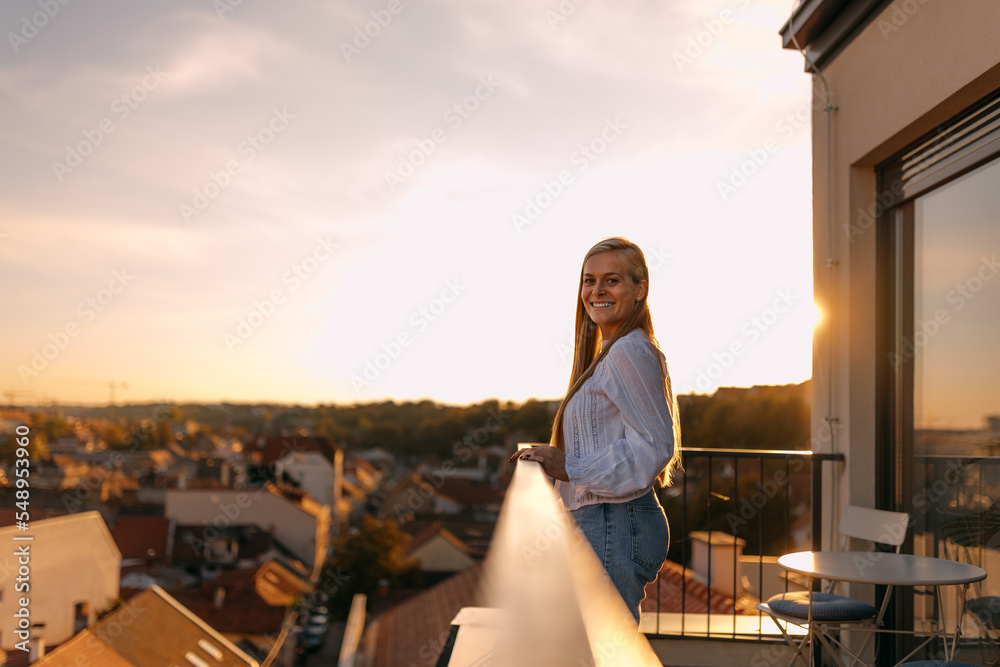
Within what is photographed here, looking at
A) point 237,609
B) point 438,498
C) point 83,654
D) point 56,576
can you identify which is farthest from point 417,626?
point 438,498

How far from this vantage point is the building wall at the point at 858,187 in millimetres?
3078

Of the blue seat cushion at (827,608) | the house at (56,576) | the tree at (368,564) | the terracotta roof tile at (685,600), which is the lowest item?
the tree at (368,564)

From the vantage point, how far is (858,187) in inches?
149

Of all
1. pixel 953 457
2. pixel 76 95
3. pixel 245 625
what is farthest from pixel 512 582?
pixel 245 625

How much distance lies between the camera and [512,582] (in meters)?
0.60

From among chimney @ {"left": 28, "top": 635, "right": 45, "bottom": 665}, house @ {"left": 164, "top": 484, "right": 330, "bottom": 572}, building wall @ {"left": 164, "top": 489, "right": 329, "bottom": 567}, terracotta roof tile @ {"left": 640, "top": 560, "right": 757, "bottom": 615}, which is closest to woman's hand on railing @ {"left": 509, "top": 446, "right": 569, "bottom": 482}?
terracotta roof tile @ {"left": 640, "top": 560, "right": 757, "bottom": 615}

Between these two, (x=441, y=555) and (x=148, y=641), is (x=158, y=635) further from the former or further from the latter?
(x=441, y=555)

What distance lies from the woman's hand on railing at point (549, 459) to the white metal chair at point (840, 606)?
175cm

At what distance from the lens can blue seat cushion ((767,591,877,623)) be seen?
9.06 ft

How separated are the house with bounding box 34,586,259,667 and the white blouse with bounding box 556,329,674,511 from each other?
11.5 meters

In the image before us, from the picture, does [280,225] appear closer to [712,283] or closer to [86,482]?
[86,482]

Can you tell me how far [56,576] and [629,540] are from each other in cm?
1221

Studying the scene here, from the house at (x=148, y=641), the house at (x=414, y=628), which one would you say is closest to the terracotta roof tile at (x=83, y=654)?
the house at (x=148, y=641)

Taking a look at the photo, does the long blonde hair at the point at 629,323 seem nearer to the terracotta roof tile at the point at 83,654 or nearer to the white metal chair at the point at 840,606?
the white metal chair at the point at 840,606
